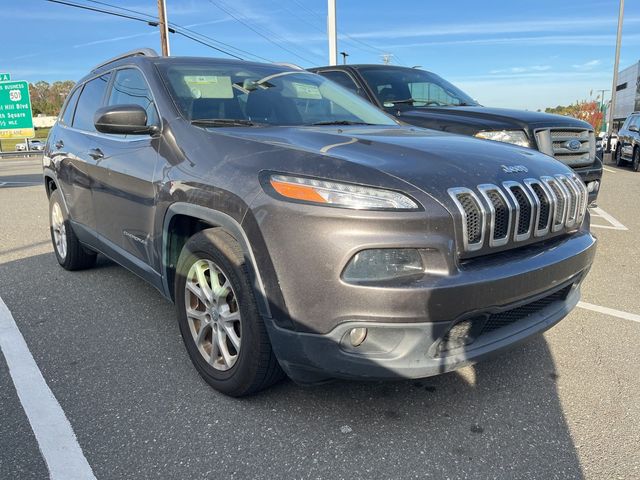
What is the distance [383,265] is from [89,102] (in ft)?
11.4

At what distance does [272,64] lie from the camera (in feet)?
13.9

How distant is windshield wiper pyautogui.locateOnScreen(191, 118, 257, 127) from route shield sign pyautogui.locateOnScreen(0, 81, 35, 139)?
96.9ft

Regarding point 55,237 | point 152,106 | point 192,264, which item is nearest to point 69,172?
point 55,237

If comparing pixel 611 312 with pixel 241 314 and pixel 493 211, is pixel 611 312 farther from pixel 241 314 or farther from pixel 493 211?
pixel 241 314

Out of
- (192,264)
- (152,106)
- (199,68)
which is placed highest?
(199,68)

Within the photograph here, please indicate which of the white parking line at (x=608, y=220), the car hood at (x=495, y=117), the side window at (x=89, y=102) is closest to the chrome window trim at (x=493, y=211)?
the side window at (x=89, y=102)

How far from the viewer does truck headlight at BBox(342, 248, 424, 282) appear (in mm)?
2115

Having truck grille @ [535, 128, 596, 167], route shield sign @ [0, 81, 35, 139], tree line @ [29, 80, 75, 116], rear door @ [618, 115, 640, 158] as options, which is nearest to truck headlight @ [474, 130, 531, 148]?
truck grille @ [535, 128, 596, 167]

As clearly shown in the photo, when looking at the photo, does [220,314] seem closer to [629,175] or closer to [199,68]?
[199,68]

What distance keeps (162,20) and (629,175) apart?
785 inches

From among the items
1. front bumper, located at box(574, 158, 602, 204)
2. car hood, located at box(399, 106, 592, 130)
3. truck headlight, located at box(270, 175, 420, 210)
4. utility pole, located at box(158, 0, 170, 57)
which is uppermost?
utility pole, located at box(158, 0, 170, 57)

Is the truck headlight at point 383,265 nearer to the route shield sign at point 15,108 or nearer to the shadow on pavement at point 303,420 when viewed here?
the shadow on pavement at point 303,420

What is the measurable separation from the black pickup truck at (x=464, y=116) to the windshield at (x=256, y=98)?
194cm

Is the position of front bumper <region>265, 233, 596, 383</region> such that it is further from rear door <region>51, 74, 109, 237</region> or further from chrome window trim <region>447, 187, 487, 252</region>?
rear door <region>51, 74, 109, 237</region>
